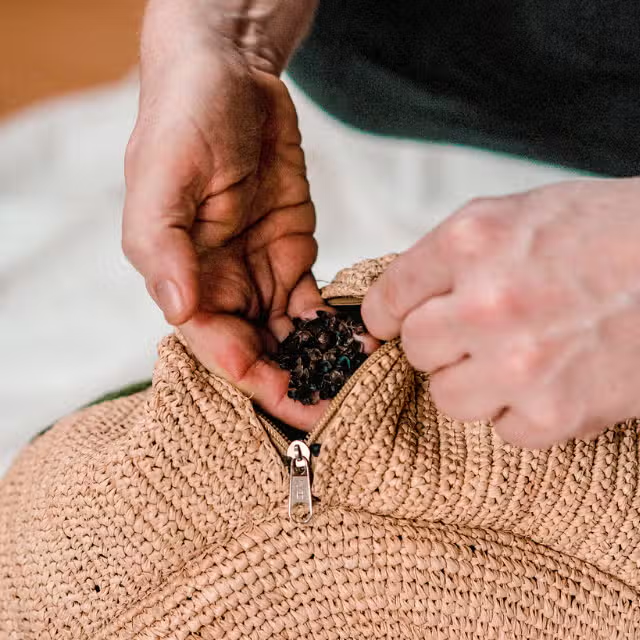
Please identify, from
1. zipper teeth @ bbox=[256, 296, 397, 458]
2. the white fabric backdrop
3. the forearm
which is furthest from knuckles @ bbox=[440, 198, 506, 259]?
the white fabric backdrop

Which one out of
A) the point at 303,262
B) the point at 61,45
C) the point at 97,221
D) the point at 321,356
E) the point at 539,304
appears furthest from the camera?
the point at 61,45

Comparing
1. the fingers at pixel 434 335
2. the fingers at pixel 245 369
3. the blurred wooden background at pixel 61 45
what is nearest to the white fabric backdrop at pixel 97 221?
the blurred wooden background at pixel 61 45

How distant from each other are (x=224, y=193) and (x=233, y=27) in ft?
0.64

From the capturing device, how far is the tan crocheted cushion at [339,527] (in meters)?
0.51

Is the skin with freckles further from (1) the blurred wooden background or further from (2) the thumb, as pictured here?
(1) the blurred wooden background

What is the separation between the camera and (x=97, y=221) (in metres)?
1.25

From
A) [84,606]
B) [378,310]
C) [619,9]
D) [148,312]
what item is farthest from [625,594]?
[148,312]

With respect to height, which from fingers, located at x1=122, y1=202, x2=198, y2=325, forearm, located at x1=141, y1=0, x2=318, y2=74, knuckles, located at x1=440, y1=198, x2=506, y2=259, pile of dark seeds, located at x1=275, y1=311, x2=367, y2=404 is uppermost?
forearm, located at x1=141, y1=0, x2=318, y2=74

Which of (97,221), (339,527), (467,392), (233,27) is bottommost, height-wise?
(97,221)

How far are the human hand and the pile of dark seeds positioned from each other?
0.02 metres

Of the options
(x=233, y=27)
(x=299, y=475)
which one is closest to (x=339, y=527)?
(x=299, y=475)

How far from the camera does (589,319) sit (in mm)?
436

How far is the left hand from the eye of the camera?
431 mm

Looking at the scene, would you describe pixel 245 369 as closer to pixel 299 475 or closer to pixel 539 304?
pixel 299 475
